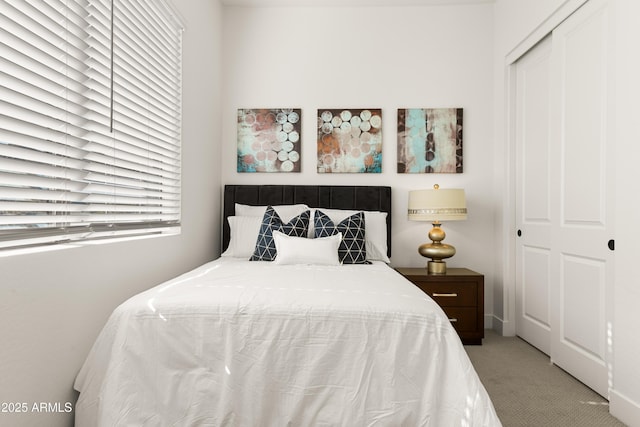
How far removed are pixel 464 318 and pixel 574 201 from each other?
1182mm

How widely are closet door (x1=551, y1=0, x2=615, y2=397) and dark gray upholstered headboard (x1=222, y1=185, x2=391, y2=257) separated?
1339 millimetres

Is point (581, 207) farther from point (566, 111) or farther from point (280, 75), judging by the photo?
point (280, 75)

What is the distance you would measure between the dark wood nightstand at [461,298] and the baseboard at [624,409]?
1.03 m

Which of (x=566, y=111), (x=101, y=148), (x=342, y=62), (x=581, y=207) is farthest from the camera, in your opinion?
(x=342, y=62)

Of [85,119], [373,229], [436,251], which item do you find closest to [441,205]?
[436,251]

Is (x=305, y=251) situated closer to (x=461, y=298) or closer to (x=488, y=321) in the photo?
(x=461, y=298)

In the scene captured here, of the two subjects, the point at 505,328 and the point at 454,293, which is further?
the point at 505,328

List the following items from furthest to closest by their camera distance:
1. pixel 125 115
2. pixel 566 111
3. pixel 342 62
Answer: pixel 342 62 → pixel 566 111 → pixel 125 115

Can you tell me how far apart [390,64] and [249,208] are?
187 centimetres

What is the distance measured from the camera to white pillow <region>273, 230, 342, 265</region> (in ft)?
8.36

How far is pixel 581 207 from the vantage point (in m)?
2.24

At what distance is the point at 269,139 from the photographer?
135 inches

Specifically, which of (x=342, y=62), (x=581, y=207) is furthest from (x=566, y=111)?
(x=342, y=62)

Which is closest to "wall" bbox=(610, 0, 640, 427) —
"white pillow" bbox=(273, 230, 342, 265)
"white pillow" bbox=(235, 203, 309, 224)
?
"white pillow" bbox=(273, 230, 342, 265)
